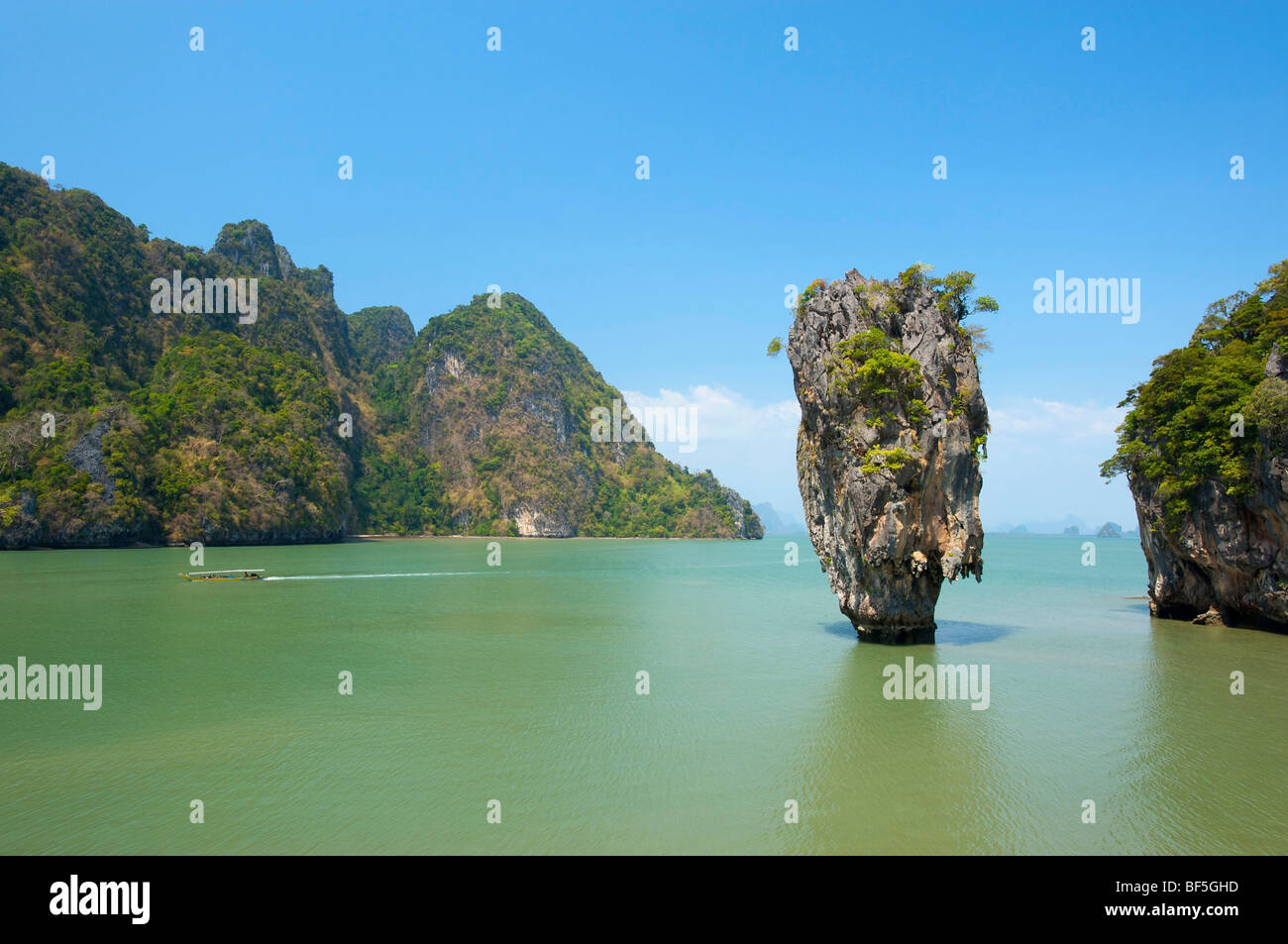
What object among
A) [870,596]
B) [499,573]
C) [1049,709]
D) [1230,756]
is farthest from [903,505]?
[499,573]

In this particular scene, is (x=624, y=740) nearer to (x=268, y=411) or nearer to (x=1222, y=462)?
(x=1222, y=462)

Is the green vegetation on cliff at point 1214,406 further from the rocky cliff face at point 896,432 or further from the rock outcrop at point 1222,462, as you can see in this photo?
the rocky cliff face at point 896,432

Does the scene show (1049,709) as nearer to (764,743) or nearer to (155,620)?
(764,743)

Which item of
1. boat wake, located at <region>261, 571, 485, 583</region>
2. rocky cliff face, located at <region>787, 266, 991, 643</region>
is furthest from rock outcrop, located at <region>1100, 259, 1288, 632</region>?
boat wake, located at <region>261, 571, 485, 583</region>

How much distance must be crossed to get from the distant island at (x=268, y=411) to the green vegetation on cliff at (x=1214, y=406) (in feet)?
253

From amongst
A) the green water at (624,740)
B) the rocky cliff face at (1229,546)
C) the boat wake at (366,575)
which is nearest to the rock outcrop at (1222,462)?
the rocky cliff face at (1229,546)

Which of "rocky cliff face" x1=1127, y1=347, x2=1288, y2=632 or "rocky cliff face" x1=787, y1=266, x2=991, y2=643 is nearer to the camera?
"rocky cliff face" x1=787, y1=266, x2=991, y2=643

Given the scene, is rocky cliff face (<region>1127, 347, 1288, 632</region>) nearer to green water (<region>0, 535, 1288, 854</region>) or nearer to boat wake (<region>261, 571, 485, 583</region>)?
green water (<region>0, 535, 1288, 854</region>)

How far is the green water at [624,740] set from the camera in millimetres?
9703

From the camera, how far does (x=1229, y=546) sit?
22062 mm

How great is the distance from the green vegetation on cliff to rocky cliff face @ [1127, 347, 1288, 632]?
31 centimetres

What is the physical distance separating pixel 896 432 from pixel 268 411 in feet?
301

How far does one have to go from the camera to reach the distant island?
70.1 m

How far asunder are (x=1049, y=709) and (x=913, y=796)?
6.93 meters
